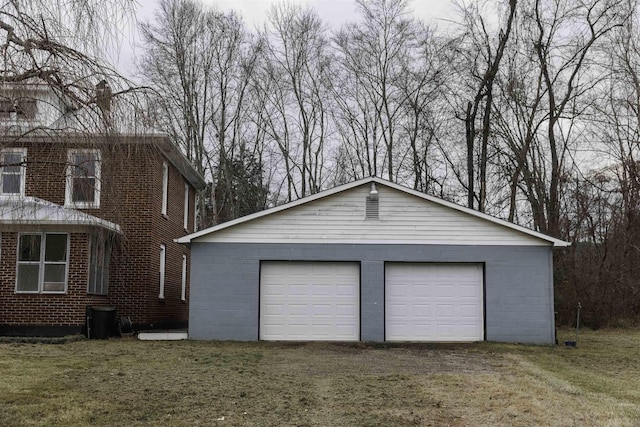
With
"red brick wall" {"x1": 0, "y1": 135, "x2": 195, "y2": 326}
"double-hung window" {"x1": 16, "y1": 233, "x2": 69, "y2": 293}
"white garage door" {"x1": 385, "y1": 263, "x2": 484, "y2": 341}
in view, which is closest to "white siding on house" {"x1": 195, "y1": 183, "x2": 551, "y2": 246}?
"white garage door" {"x1": 385, "y1": 263, "x2": 484, "y2": 341}

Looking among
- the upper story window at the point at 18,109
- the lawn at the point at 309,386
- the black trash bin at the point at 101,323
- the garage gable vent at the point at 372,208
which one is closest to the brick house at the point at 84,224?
the upper story window at the point at 18,109

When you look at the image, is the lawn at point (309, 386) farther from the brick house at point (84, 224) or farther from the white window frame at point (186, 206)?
the white window frame at point (186, 206)

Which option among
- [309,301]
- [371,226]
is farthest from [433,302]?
[309,301]

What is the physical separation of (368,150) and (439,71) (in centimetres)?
556

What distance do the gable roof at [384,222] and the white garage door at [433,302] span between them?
0.79 meters

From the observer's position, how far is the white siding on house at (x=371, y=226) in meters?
16.9

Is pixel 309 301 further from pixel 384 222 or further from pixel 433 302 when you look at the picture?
pixel 433 302

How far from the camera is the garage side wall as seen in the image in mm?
16641

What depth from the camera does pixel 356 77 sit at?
3256 cm

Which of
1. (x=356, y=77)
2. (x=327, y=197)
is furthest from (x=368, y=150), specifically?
(x=327, y=197)

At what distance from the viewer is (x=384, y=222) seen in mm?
17062

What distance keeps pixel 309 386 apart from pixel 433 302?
25.9 ft

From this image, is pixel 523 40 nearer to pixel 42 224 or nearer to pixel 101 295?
pixel 101 295

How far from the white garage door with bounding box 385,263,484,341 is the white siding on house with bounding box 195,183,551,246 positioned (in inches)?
29.9
